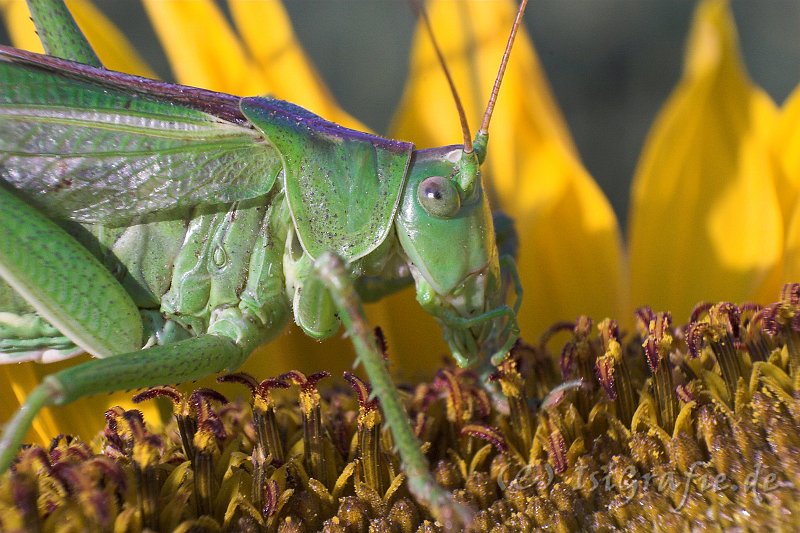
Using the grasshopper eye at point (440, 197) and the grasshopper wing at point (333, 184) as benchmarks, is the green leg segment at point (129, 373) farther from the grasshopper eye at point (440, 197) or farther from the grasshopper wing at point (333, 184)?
the grasshopper eye at point (440, 197)

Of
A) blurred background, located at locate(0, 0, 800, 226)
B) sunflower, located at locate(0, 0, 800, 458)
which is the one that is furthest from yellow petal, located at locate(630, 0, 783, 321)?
blurred background, located at locate(0, 0, 800, 226)

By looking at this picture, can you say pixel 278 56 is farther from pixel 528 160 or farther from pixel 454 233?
pixel 454 233

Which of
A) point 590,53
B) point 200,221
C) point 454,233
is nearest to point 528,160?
point 454,233

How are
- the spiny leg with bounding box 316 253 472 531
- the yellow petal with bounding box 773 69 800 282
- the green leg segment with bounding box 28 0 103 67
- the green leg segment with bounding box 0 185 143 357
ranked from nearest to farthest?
the spiny leg with bounding box 316 253 472 531
the green leg segment with bounding box 0 185 143 357
the green leg segment with bounding box 28 0 103 67
the yellow petal with bounding box 773 69 800 282

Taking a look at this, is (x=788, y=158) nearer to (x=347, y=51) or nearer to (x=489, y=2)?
(x=489, y=2)

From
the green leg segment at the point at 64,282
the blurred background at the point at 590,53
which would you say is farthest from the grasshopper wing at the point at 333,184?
the blurred background at the point at 590,53

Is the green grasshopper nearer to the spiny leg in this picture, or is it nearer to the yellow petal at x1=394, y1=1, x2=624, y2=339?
the spiny leg
